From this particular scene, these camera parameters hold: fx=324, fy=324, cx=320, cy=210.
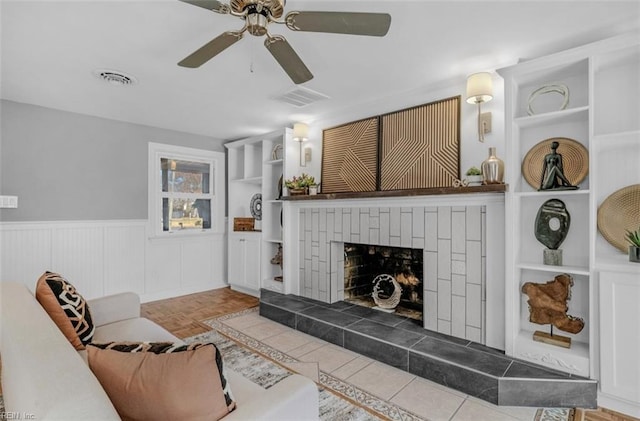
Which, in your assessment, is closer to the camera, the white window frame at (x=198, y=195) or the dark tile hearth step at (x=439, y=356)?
the dark tile hearth step at (x=439, y=356)

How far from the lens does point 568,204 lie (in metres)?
2.32

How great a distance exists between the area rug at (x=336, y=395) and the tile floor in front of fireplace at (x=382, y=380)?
2.0 inches

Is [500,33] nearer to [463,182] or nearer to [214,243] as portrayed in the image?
[463,182]

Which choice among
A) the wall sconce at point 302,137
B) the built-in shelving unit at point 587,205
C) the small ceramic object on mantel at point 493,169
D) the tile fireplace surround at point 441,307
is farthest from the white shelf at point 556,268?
the wall sconce at point 302,137

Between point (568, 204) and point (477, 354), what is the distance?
1260 mm

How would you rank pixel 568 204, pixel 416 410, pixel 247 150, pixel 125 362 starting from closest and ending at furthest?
pixel 125 362 → pixel 416 410 → pixel 568 204 → pixel 247 150

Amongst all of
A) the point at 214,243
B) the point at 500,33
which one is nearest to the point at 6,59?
the point at 214,243

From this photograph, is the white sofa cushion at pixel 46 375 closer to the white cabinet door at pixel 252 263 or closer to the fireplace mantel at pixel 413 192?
the fireplace mantel at pixel 413 192

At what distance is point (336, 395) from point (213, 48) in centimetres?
223

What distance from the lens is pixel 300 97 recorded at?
3131mm

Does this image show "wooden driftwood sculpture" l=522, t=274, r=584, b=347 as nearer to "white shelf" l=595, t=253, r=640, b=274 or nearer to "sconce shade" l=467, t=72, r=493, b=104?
"white shelf" l=595, t=253, r=640, b=274

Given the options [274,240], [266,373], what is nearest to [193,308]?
[274,240]

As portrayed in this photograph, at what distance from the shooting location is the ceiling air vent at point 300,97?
2.97 meters

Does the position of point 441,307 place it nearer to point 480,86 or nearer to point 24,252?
point 480,86
